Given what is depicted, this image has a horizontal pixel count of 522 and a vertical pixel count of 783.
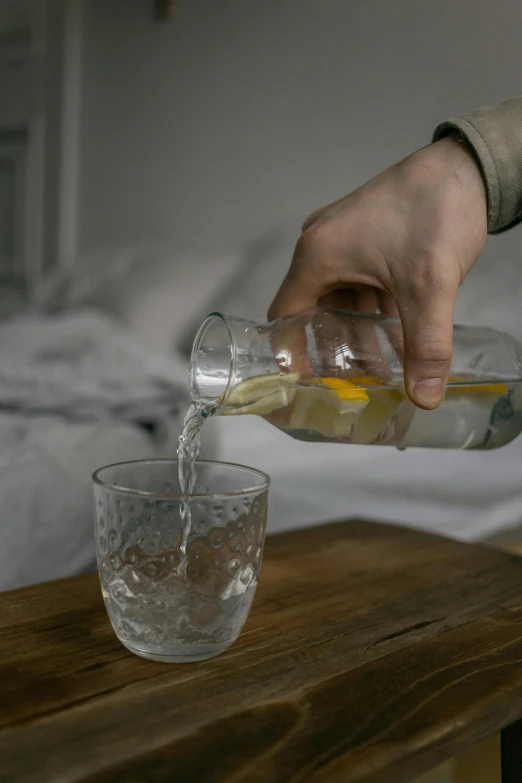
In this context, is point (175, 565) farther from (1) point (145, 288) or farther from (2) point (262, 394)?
(1) point (145, 288)

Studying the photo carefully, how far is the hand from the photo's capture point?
0.68 meters

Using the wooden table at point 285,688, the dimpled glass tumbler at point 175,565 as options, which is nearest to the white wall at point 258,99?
the wooden table at point 285,688

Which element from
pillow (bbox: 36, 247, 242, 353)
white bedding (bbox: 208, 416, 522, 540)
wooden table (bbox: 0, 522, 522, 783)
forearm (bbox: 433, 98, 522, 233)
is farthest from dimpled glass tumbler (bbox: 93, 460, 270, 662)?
pillow (bbox: 36, 247, 242, 353)

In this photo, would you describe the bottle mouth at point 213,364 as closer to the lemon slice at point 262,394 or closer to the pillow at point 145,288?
the lemon slice at point 262,394

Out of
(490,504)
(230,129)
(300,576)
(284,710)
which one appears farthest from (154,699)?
(230,129)

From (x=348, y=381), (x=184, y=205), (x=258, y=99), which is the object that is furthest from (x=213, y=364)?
(x=184, y=205)

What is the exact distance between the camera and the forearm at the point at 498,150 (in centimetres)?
76

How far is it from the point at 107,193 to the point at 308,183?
3.31ft

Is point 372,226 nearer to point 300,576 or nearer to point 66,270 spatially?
point 300,576

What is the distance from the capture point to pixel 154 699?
501 millimetres

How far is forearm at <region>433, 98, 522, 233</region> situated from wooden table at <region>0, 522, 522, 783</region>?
351mm

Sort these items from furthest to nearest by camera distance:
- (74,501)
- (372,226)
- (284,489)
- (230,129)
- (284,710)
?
(230,129) < (284,489) < (74,501) < (372,226) < (284,710)

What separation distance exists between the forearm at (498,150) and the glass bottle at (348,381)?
0.12 m

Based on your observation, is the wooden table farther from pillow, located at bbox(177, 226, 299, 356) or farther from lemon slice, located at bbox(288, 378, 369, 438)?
pillow, located at bbox(177, 226, 299, 356)
